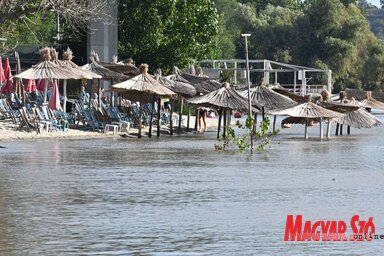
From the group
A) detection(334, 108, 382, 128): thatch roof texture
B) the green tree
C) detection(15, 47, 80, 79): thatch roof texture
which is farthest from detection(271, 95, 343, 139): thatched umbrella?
the green tree

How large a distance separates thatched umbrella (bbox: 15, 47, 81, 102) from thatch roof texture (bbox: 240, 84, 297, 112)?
8435 millimetres

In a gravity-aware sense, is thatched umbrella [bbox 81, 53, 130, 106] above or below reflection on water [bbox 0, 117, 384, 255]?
above

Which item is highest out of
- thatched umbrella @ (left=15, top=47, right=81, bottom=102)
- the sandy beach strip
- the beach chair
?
thatched umbrella @ (left=15, top=47, right=81, bottom=102)

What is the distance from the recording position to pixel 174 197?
24406 mm

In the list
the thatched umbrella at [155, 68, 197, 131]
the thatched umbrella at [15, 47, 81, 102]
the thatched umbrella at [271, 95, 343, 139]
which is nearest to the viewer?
the thatched umbrella at [15, 47, 81, 102]

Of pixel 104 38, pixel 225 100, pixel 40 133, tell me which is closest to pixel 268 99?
pixel 225 100

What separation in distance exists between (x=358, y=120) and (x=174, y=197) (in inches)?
1182

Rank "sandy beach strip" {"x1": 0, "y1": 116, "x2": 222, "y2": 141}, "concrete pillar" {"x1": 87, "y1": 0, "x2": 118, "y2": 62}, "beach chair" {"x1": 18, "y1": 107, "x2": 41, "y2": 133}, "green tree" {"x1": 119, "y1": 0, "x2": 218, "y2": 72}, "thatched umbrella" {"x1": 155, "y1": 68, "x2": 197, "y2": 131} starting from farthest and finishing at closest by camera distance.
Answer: "green tree" {"x1": 119, "y1": 0, "x2": 218, "y2": 72} → "concrete pillar" {"x1": 87, "y1": 0, "x2": 118, "y2": 62} → "thatched umbrella" {"x1": 155, "y1": 68, "x2": 197, "y2": 131} → "beach chair" {"x1": 18, "y1": 107, "x2": 41, "y2": 133} → "sandy beach strip" {"x1": 0, "y1": 116, "x2": 222, "y2": 141}

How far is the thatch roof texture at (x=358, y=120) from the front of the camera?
5300 centimetres

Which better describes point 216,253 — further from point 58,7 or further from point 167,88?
point 167,88

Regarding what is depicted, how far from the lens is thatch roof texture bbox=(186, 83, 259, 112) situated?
48000 millimetres

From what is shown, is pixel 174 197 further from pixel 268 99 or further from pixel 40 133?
pixel 268 99

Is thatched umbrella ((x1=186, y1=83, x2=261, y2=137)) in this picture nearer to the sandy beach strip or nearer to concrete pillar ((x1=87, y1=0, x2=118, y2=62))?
the sandy beach strip

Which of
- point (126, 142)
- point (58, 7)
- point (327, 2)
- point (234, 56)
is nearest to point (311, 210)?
point (58, 7)
